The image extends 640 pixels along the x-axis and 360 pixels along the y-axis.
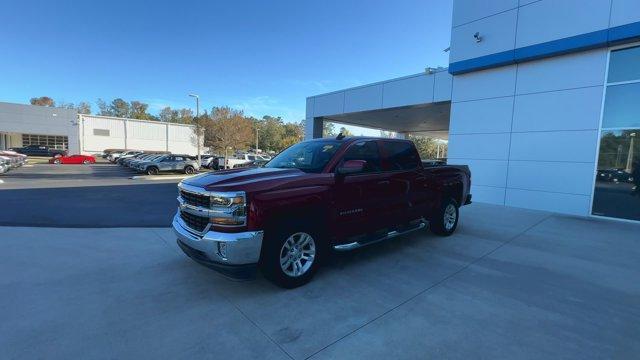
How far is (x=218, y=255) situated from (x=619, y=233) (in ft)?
29.8

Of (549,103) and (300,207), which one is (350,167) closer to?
(300,207)

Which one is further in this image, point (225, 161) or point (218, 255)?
point (225, 161)

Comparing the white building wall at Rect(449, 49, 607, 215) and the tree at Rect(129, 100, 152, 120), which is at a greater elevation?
the tree at Rect(129, 100, 152, 120)

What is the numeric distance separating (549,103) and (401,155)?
7615 mm

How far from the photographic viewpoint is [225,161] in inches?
1214

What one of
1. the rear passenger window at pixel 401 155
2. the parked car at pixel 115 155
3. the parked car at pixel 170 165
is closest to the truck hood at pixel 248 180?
the rear passenger window at pixel 401 155

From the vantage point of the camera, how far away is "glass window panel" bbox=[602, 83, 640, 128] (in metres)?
8.66

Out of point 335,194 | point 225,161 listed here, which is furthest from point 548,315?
point 225,161

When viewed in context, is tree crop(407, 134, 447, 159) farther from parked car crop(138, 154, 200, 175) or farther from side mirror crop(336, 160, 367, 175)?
side mirror crop(336, 160, 367, 175)

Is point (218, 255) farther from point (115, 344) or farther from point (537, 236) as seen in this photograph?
point (537, 236)

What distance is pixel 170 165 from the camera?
2498cm

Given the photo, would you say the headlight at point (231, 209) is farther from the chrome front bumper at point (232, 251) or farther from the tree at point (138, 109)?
the tree at point (138, 109)

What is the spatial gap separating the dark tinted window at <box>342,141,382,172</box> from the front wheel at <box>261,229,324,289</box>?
4.37ft

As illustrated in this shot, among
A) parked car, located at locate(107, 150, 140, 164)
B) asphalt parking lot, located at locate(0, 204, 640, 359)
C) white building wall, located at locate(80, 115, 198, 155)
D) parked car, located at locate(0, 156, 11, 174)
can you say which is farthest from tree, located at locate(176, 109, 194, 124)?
asphalt parking lot, located at locate(0, 204, 640, 359)
